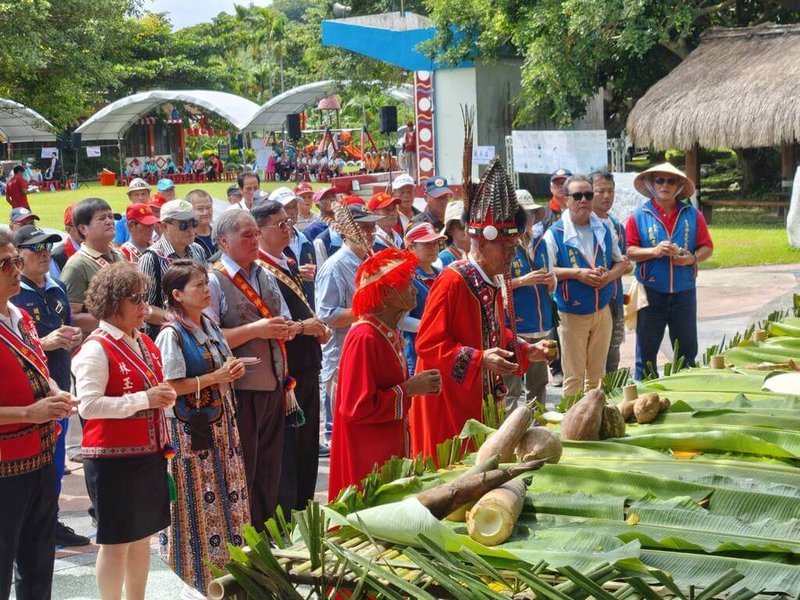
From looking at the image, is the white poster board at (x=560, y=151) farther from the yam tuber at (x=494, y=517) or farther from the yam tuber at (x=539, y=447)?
the yam tuber at (x=494, y=517)

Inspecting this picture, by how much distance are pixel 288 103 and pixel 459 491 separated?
43286 mm

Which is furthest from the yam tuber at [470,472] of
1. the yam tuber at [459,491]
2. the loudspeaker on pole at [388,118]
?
the loudspeaker on pole at [388,118]

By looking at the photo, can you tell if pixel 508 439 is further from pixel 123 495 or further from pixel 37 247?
pixel 37 247

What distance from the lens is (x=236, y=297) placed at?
19.9 feet

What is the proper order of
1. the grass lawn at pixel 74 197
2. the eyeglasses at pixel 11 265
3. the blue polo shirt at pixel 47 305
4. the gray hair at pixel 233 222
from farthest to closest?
1. the grass lawn at pixel 74 197
2. the blue polo shirt at pixel 47 305
3. the gray hair at pixel 233 222
4. the eyeglasses at pixel 11 265

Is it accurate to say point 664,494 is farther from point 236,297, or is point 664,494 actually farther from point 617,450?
point 236,297

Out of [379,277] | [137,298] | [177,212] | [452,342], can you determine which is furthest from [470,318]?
[177,212]

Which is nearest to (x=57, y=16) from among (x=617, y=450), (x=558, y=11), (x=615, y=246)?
(x=558, y=11)

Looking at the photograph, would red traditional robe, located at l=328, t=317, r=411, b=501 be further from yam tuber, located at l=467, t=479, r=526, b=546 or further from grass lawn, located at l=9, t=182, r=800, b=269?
grass lawn, located at l=9, t=182, r=800, b=269

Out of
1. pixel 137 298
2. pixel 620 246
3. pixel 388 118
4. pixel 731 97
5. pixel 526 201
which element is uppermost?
pixel 388 118

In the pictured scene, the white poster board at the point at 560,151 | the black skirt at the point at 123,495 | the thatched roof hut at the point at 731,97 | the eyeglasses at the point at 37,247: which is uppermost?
the thatched roof hut at the point at 731,97

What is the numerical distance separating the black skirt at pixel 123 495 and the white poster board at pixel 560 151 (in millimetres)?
15924

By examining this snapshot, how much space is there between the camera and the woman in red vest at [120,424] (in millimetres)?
4930

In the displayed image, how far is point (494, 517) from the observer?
2.94 meters
